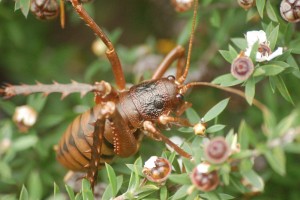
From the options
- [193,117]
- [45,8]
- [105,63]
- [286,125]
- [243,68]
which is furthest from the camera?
[105,63]

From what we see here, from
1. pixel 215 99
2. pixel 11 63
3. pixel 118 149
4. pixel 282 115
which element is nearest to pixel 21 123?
pixel 118 149

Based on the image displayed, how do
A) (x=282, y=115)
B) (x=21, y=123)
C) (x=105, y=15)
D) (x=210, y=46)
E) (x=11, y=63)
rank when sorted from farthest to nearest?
(x=105, y=15)
(x=11, y=63)
(x=210, y=46)
(x=282, y=115)
(x=21, y=123)

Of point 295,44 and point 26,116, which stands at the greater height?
point 26,116

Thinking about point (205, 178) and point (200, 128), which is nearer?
point (205, 178)

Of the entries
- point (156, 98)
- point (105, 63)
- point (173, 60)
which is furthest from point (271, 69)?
point (105, 63)

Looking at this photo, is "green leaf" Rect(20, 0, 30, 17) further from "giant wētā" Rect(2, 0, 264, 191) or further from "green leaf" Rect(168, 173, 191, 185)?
"green leaf" Rect(168, 173, 191, 185)

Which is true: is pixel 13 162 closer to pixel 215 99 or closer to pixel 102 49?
pixel 102 49

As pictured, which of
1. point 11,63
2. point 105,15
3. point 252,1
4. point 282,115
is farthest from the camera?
point 105,15

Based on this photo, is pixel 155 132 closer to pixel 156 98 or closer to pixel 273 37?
pixel 156 98
